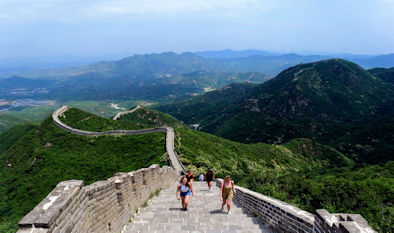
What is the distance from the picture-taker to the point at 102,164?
31.9 meters

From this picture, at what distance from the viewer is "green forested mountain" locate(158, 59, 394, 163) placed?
277 ft

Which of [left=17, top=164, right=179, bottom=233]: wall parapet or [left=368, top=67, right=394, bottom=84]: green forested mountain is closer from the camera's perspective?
[left=17, top=164, right=179, bottom=233]: wall parapet

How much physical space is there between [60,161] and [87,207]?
112ft

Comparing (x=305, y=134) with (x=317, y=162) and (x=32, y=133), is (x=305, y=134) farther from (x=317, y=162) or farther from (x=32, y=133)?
(x=32, y=133)

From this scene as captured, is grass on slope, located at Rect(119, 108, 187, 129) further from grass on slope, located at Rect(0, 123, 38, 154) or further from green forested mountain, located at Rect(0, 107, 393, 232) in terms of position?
green forested mountain, located at Rect(0, 107, 393, 232)

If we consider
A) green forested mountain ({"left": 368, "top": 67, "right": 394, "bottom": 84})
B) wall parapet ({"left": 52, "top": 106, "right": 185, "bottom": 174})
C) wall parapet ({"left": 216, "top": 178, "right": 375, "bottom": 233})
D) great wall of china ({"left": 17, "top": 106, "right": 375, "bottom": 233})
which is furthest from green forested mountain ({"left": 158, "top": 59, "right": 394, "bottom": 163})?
great wall of china ({"left": 17, "top": 106, "right": 375, "bottom": 233})

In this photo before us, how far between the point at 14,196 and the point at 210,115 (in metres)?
162

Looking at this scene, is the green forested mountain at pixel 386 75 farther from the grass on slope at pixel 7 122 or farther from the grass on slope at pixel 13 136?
the grass on slope at pixel 7 122

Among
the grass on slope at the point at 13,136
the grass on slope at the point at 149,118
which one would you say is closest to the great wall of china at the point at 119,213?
the grass on slope at the point at 13,136

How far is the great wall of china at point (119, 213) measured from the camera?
433 centimetres

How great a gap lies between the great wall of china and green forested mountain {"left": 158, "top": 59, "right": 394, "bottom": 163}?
84.3m

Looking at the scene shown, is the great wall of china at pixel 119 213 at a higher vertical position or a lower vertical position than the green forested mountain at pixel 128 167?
higher

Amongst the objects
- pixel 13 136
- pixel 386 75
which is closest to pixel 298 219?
pixel 13 136

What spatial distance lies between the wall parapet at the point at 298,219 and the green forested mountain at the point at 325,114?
83368 millimetres
